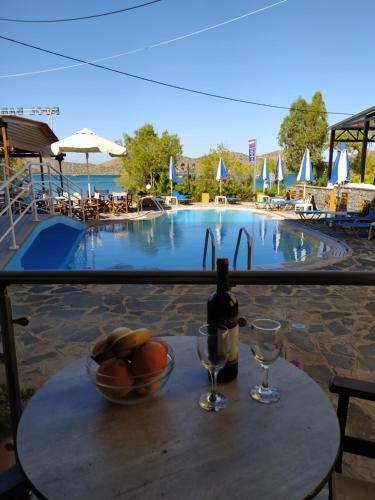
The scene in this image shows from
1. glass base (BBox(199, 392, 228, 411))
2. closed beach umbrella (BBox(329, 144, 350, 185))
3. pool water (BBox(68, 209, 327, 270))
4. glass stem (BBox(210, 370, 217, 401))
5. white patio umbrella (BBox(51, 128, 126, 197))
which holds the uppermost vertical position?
white patio umbrella (BBox(51, 128, 126, 197))

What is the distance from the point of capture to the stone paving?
108 inches

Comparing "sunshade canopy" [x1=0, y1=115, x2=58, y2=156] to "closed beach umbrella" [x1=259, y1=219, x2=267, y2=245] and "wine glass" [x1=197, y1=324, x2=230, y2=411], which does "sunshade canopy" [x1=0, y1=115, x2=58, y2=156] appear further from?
"wine glass" [x1=197, y1=324, x2=230, y2=411]

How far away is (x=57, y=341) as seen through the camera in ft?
10.7

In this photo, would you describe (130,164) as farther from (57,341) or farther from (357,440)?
(357,440)

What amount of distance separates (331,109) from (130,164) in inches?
814

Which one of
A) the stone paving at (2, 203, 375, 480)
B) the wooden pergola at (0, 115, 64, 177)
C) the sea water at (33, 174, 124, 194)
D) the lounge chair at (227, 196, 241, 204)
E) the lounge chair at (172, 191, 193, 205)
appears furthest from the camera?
the lounge chair at (227, 196, 241, 204)

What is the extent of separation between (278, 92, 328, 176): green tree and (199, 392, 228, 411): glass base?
1302 inches

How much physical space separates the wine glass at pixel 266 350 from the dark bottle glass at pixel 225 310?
6 cm

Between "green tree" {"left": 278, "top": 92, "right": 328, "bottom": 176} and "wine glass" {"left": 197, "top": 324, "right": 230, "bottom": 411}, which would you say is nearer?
"wine glass" {"left": 197, "top": 324, "right": 230, "bottom": 411}

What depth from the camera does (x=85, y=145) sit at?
11.5 metres

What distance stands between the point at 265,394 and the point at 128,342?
0.40 meters

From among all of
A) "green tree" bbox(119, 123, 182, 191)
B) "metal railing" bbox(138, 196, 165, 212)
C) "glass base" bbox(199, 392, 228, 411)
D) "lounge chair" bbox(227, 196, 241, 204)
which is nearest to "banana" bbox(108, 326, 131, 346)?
"glass base" bbox(199, 392, 228, 411)

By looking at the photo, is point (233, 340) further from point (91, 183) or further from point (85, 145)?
point (91, 183)

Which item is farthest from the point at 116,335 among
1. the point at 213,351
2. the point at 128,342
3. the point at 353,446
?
the point at 353,446
